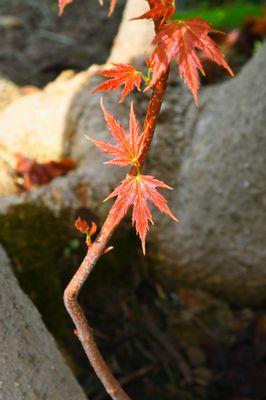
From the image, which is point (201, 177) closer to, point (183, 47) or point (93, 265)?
point (93, 265)

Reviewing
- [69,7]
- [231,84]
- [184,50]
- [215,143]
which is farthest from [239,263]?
[69,7]

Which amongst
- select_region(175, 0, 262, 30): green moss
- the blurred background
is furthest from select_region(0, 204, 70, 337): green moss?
select_region(175, 0, 262, 30): green moss

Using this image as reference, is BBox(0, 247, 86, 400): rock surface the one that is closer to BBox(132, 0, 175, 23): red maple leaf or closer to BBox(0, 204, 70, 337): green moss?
BBox(132, 0, 175, 23): red maple leaf

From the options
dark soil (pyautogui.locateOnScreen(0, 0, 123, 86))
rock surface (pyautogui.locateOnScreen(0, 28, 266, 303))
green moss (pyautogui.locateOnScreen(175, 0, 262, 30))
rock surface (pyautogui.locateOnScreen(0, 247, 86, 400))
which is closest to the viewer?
rock surface (pyautogui.locateOnScreen(0, 247, 86, 400))

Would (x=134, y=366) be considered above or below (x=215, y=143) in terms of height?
below

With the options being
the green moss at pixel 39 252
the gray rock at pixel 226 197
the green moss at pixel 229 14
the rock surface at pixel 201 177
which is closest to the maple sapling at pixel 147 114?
the green moss at pixel 39 252

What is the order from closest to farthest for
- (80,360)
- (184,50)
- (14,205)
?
(184,50) < (14,205) < (80,360)

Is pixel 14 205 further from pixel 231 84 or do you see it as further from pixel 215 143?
pixel 231 84
